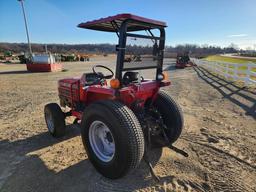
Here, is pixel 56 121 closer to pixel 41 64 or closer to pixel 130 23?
pixel 130 23

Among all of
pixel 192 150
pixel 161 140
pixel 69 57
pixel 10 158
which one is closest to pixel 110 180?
pixel 161 140

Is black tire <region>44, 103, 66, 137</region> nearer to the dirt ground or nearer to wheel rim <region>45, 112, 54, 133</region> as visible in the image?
wheel rim <region>45, 112, 54, 133</region>

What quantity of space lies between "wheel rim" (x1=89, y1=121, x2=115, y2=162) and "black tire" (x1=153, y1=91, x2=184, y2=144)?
997 millimetres

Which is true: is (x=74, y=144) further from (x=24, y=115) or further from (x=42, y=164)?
(x=24, y=115)

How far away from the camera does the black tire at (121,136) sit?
2.32 meters

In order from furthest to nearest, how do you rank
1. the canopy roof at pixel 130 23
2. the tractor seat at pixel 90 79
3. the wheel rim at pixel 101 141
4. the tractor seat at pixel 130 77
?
the tractor seat at pixel 90 79, the tractor seat at pixel 130 77, the wheel rim at pixel 101 141, the canopy roof at pixel 130 23

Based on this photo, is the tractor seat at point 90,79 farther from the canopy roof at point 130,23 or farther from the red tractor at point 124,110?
the canopy roof at point 130,23

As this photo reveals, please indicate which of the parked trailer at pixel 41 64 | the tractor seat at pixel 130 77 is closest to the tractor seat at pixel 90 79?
the tractor seat at pixel 130 77

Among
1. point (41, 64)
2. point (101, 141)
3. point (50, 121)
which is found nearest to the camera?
point (101, 141)

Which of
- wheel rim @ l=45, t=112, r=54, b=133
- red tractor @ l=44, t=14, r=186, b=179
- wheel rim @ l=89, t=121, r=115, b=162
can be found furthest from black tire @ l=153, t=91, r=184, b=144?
wheel rim @ l=45, t=112, r=54, b=133

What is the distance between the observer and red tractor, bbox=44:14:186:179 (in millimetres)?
2387

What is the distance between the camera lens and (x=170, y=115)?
328 centimetres

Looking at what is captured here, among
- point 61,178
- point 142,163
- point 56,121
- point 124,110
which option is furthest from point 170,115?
point 56,121

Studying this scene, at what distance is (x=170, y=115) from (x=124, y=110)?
3.70 ft
